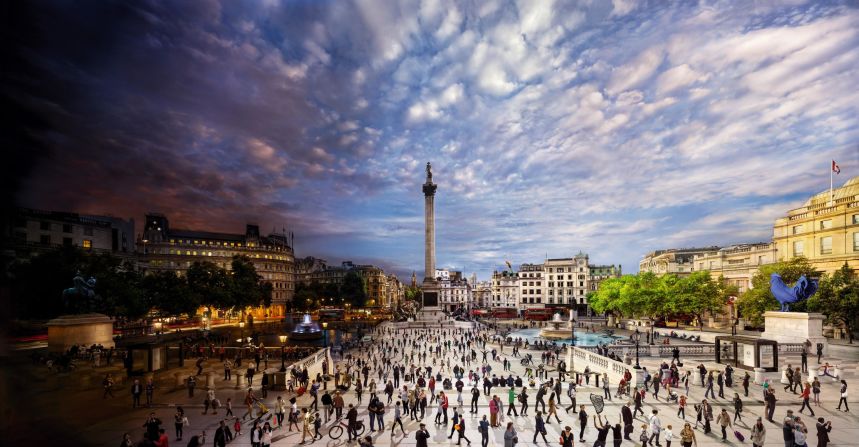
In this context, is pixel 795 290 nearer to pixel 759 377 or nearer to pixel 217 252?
pixel 759 377

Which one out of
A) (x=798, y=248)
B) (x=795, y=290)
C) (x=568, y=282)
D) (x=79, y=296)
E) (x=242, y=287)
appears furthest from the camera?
(x=568, y=282)

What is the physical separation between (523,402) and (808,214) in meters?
59.6

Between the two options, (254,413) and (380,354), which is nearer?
(254,413)

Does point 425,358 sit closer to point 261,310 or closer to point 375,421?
point 375,421

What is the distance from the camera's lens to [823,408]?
68.5 ft


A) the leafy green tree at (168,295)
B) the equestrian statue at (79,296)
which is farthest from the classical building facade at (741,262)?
the leafy green tree at (168,295)

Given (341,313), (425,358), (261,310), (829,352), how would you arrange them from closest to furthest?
1. (829,352)
2. (425,358)
3. (341,313)
4. (261,310)

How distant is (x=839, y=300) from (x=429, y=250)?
70.3m

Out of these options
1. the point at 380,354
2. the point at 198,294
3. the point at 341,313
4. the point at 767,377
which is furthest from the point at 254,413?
the point at 341,313

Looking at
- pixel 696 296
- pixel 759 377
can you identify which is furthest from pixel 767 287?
pixel 759 377

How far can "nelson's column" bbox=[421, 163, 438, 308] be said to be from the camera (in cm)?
9331

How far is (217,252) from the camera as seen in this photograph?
10962 centimetres

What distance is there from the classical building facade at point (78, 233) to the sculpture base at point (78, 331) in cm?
1873

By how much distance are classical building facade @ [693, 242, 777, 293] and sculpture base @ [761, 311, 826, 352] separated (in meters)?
27.7
